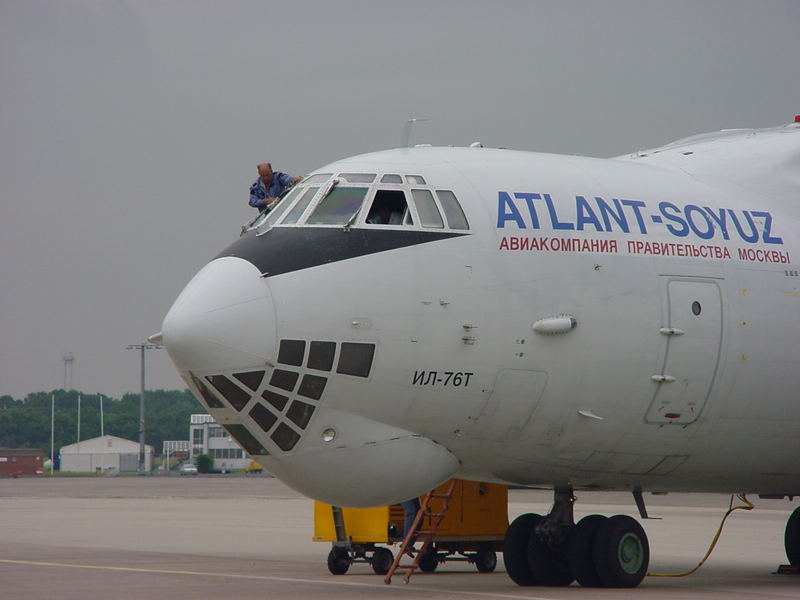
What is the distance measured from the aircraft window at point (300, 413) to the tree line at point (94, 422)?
16084 centimetres

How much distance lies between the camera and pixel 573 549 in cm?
1650

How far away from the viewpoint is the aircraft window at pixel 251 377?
13992 millimetres

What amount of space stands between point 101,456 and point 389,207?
495 ft

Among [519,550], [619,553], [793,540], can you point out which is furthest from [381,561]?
[793,540]

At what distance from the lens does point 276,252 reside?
14477 mm

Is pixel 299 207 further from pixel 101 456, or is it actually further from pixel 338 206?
pixel 101 456

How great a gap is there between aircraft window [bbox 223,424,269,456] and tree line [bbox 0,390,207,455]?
160 m

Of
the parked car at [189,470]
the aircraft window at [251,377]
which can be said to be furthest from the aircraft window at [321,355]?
the parked car at [189,470]

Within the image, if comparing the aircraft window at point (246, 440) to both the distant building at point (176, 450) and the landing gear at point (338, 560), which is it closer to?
the landing gear at point (338, 560)

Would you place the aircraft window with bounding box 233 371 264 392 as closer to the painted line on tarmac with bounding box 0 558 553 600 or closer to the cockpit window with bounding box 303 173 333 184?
the cockpit window with bounding box 303 173 333 184

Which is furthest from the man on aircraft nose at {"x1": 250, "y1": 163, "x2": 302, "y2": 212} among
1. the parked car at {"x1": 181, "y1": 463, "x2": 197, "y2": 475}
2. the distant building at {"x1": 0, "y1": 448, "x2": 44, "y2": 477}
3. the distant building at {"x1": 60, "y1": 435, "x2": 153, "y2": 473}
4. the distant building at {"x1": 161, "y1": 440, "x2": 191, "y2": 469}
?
the distant building at {"x1": 161, "y1": 440, "x2": 191, "y2": 469}

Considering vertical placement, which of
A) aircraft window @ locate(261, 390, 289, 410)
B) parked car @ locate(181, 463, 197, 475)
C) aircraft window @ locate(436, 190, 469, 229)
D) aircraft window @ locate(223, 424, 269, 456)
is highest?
aircraft window @ locate(436, 190, 469, 229)

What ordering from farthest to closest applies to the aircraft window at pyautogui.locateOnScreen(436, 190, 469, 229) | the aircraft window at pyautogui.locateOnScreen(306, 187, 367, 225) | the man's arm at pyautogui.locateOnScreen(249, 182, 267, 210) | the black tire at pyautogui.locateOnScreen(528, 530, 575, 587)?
1. the man's arm at pyautogui.locateOnScreen(249, 182, 267, 210)
2. the black tire at pyautogui.locateOnScreen(528, 530, 575, 587)
3. the aircraft window at pyautogui.locateOnScreen(436, 190, 469, 229)
4. the aircraft window at pyautogui.locateOnScreen(306, 187, 367, 225)

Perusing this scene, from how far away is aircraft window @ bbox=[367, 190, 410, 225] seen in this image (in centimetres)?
1499
